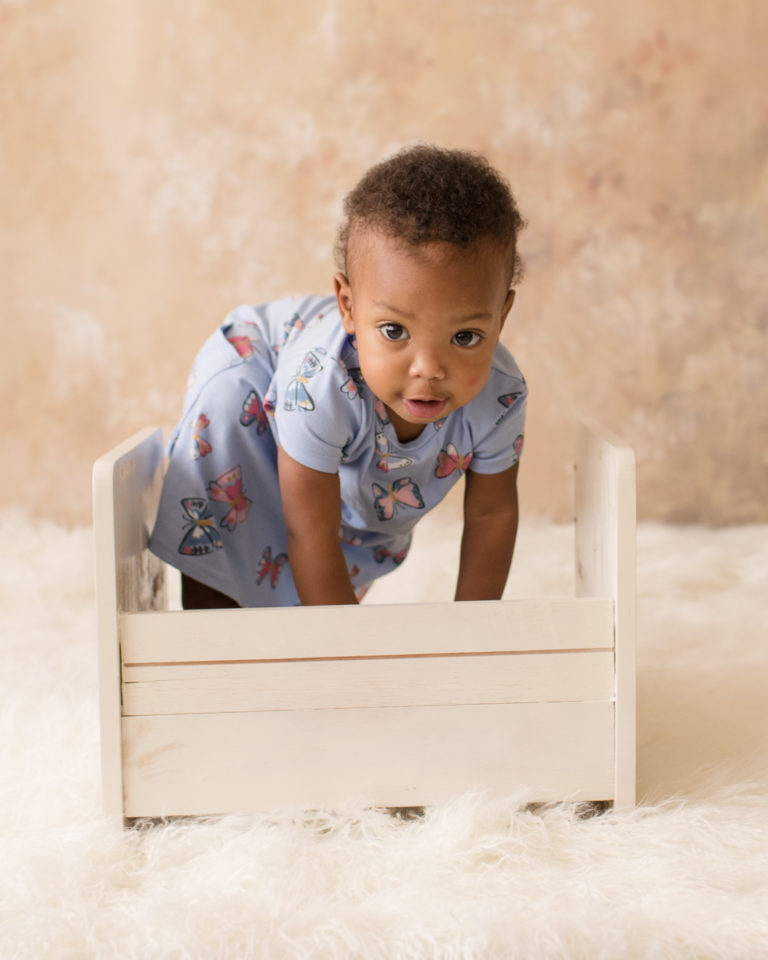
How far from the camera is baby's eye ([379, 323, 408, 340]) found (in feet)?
3.15

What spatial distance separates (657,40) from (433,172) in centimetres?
130

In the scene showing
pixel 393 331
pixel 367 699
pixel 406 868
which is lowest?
pixel 406 868

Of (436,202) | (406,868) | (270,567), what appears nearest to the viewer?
(406,868)

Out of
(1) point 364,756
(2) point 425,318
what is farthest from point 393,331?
(1) point 364,756

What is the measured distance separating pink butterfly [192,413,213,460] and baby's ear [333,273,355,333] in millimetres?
214

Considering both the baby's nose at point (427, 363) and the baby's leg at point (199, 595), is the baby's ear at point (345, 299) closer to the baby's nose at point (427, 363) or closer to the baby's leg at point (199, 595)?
the baby's nose at point (427, 363)

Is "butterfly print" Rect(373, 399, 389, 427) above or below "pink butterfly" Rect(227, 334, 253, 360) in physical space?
below

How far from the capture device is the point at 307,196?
2045 mm

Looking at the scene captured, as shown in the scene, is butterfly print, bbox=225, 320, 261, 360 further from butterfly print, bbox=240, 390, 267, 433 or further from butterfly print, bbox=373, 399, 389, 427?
butterfly print, bbox=373, 399, 389, 427

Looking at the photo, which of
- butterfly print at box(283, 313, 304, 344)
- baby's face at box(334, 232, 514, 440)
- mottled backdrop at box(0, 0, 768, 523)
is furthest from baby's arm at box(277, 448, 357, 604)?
mottled backdrop at box(0, 0, 768, 523)

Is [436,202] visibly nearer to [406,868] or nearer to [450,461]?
[450,461]

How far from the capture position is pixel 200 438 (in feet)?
3.82

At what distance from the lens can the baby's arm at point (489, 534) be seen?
3.85ft

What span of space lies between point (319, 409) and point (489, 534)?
0.86 ft
